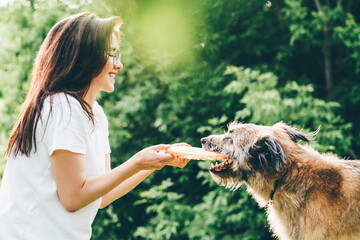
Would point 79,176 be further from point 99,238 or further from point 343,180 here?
point 99,238

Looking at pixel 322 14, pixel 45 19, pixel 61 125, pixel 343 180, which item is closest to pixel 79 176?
pixel 61 125

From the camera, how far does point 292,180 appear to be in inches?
108

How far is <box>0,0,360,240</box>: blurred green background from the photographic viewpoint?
533 centimetres

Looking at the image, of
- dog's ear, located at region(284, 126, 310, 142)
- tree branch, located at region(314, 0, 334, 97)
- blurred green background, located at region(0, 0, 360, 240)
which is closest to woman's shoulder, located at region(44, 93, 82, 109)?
dog's ear, located at region(284, 126, 310, 142)

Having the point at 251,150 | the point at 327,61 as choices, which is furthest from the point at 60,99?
the point at 327,61

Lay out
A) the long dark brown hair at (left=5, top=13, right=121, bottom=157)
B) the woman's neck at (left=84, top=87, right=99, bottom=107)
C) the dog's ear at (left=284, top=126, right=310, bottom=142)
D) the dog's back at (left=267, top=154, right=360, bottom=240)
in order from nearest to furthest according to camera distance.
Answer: the long dark brown hair at (left=5, top=13, right=121, bottom=157)
the woman's neck at (left=84, top=87, right=99, bottom=107)
the dog's back at (left=267, top=154, right=360, bottom=240)
the dog's ear at (left=284, top=126, right=310, bottom=142)

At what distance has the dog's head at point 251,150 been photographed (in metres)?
2.76

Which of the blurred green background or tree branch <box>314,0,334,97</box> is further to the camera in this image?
tree branch <box>314,0,334,97</box>

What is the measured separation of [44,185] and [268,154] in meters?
1.67

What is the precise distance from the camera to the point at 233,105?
20.0 feet

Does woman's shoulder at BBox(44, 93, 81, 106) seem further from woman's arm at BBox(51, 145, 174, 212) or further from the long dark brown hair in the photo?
woman's arm at BBox(51, 145, 174, 212)

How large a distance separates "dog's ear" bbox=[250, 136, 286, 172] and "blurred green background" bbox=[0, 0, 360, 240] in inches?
77.0

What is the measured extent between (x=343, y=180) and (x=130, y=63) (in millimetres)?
5041

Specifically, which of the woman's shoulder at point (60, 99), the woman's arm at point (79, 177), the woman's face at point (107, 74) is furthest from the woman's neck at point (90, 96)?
the woman's arm at point (79, 177)
